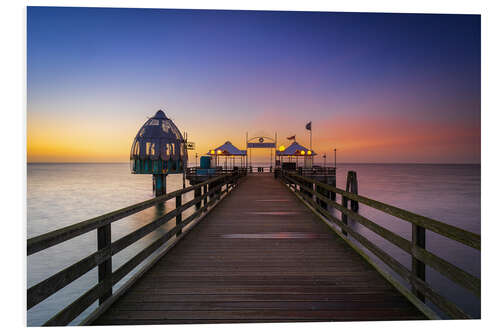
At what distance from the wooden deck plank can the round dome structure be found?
17.2 meters

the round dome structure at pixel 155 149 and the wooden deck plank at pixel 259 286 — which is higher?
the round dome structure at pixel 155 149

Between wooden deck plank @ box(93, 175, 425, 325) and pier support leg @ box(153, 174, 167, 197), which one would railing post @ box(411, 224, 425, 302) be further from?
pier support leg @ box(153, 174, 167, 197)

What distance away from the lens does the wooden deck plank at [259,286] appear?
234 centimetres

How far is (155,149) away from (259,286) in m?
19.6

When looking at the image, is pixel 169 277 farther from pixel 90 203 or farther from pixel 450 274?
pixel 90 203

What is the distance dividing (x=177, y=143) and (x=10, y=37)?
18.5 metres

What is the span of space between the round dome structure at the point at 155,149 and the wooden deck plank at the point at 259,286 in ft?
56.6

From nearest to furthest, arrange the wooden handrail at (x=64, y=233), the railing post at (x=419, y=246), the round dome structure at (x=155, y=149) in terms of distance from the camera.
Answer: the wooden handrail at (x=64, y=233), the railing post at (x=419, y=246), the round dome structure at (x=155, y=149)

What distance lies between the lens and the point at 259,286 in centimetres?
278

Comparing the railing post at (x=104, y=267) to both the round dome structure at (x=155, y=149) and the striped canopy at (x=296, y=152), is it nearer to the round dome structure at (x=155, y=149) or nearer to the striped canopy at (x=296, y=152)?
the round dome structure at (x=155, y=149)

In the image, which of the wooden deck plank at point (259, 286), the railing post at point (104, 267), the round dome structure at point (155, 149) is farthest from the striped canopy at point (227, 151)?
the railing post at point (104, 267)

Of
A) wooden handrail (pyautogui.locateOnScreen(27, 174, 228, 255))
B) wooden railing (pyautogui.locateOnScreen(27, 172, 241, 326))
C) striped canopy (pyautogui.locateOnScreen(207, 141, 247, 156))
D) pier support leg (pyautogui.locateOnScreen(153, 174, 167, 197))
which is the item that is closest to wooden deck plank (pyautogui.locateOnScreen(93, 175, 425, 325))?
wooden railing (pyautogui.locateOnScreen(27, 172, 241, 326))

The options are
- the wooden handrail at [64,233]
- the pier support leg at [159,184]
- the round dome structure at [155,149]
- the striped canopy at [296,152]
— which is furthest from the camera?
the striped canopy at [296,152]
